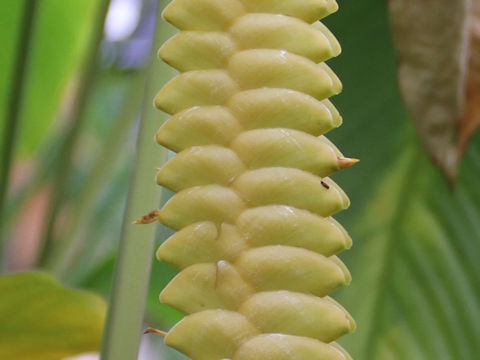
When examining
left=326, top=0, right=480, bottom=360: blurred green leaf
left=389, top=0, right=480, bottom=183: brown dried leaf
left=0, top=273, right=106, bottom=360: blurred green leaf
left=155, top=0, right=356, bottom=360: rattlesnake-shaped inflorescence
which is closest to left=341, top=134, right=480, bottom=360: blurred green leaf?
left=326, top=0, right=480, bottom=360: blurred green leaf

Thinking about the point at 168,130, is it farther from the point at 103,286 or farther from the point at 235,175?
the point at 103,286

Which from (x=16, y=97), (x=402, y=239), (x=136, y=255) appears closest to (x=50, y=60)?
(x=16, y=97)

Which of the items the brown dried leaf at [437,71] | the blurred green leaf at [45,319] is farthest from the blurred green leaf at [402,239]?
the blurred green leaf at [45,319]

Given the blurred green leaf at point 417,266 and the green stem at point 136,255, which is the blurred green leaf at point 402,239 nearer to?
the blurred green leaf at point 417,266

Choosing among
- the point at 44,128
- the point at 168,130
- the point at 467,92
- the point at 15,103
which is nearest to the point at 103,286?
the point at 44,128

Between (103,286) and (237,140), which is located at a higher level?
(237,140)

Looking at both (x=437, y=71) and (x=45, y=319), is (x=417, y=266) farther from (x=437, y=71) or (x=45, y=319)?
(x=45, y=319)

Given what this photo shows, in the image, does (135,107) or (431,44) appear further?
(135,107)
